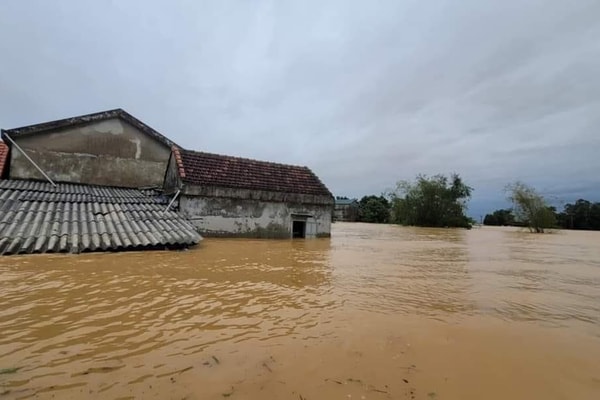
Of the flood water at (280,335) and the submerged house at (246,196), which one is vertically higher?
the submerged house at (246,196)

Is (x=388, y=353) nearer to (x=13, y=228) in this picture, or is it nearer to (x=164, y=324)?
(x=164, y=324)

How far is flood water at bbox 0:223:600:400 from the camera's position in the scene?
2408 mm

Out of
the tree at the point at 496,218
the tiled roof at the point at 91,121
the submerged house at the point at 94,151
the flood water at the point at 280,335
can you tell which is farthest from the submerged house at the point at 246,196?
the tree at the point at 496,218

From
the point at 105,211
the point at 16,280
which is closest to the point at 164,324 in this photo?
the point at 16,280

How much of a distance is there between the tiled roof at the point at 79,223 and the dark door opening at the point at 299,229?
18.5ft

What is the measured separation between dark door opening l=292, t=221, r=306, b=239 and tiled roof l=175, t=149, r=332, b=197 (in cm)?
139

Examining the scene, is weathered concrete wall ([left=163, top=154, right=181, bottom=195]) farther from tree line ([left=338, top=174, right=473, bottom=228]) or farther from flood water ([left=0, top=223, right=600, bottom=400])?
tree line ([left=338, top=174, right=473, bottom=228])

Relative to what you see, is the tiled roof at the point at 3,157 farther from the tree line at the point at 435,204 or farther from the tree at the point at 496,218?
the tree at the point at 496,218

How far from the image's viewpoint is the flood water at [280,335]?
2.41m

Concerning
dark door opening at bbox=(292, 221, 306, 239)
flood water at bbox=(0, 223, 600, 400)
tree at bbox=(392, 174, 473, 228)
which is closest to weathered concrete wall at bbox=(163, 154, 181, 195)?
dark door opening at bbox=(292, 221, 306, 239)

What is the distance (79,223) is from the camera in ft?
27.4

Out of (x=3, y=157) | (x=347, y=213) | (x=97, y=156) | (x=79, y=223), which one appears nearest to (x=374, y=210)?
(x=347, y=213)

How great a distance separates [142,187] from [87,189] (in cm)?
305

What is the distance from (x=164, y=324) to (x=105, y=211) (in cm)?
746
